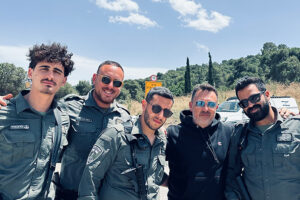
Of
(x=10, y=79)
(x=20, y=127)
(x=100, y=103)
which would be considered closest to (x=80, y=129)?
(x=100, y=103)

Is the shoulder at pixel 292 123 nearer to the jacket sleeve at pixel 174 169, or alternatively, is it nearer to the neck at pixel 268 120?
the neck at pixel 268 120

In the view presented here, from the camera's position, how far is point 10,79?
131 feet

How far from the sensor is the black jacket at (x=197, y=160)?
2521 millimetres

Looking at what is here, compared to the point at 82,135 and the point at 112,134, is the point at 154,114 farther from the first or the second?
the point at 82,135

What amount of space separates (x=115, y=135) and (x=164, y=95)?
71 centimetres

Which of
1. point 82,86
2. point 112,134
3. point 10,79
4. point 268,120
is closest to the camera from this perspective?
point 112,134

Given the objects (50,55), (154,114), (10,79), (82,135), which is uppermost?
(10,79)

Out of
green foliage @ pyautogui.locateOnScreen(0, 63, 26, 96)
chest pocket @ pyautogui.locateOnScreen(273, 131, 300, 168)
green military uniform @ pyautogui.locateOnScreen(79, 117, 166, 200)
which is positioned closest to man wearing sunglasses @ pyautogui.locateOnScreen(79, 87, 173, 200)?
green military uniform @ pyautogui.locateOnScreen(79, 117, 166, 200)

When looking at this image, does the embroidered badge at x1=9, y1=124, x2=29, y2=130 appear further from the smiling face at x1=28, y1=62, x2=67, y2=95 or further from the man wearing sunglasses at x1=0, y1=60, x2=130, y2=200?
the man wearing sunglasses at x1=0, y1=60, x2=130, y2=200

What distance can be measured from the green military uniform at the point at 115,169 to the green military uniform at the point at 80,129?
41 cm

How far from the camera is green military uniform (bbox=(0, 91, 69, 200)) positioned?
6.33 ft

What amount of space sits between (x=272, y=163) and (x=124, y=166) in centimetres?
156

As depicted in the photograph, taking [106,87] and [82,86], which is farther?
[82,86]

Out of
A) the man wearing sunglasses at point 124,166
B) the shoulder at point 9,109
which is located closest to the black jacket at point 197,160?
the man wearing sunglasses at point 124,166
